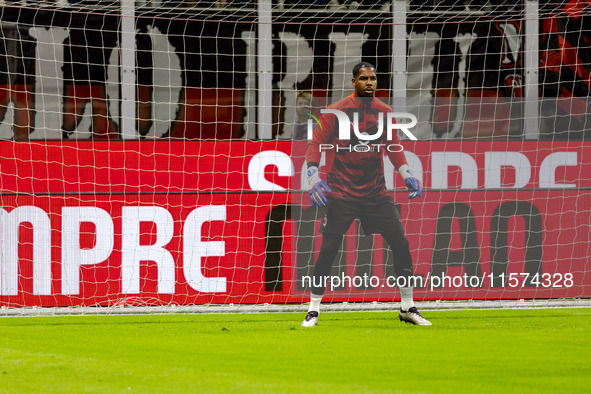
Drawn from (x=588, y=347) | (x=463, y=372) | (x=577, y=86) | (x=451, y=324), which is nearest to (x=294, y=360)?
(x=463, y=372)

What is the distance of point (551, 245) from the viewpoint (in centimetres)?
1005

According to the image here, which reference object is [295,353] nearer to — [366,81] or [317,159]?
[317,159]

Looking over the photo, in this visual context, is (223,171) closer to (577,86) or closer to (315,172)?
(315,172)

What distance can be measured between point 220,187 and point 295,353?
3.63 m

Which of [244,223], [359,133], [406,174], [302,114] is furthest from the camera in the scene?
[302,114]

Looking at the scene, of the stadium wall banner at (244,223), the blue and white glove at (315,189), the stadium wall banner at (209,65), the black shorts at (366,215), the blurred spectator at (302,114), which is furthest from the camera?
the stadium wall banner at (209,65)

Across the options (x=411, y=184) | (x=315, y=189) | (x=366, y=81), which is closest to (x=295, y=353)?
(x=315, y=189)

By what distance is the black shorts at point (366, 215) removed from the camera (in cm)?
819

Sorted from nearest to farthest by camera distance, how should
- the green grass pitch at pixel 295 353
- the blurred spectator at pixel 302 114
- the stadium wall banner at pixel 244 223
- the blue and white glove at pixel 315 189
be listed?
the green grass pitch at pixel 295 353 < the blue and white glove at pixel 315 189 < the stadium wall banner at pixel 244 223 < the blurred spectator at pixel 302 114

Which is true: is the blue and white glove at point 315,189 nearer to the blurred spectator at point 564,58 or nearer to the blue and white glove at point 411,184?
the blue and white glove at point 411,184

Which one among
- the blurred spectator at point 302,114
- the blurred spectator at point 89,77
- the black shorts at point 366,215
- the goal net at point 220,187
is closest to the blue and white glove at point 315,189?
the black shorts at point 366,215

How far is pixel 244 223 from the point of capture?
9805 mm

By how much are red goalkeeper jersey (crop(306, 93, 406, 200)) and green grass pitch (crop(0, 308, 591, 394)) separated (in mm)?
1090

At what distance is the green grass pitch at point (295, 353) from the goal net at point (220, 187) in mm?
597
